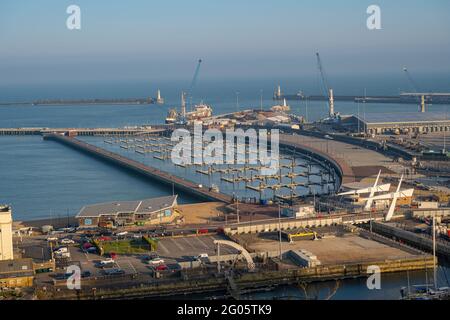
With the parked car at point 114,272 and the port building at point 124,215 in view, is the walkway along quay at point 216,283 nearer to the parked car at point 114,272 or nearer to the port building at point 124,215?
the parked car at point 114,272

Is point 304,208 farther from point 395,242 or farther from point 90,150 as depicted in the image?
point 90,150

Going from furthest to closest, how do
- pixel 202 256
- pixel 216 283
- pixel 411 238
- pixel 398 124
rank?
pixel 398 124 → pixel 411 238 → pixel 202 256 → pixel 216 283

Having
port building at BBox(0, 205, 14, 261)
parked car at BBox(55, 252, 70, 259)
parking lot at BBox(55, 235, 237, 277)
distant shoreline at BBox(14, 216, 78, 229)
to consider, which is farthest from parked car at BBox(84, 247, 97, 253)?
distant shoreline at BBox(14, 216, 78, 229)

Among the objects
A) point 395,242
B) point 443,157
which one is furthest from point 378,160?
point 395,242

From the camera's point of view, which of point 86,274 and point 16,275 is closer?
point 16,275

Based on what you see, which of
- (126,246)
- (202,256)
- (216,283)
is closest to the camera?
(216,283)

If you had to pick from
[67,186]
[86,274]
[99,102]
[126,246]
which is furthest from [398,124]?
[99,102]

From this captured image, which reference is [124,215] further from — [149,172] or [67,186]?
[149,172]

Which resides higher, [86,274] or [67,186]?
[86,274]
